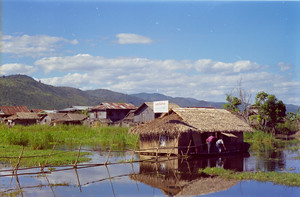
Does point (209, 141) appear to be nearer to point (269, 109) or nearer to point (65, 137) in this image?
point (65, 137)

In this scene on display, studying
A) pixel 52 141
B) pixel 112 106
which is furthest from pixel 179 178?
pixel 112 106

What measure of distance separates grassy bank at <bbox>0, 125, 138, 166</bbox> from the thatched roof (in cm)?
233

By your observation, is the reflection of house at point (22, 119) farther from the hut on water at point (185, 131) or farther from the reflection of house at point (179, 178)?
the reflection of house at point (179, 178)

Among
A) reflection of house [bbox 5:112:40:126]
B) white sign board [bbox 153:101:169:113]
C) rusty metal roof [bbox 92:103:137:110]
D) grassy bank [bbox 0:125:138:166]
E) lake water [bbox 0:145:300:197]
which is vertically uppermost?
rusty metal roof [bbox 92:103:137:110]

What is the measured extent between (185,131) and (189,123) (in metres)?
1.52

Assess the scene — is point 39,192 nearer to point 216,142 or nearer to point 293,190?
point 293,190

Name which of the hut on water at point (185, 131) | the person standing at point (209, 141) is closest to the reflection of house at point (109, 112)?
the hut on water at point (185, 131)

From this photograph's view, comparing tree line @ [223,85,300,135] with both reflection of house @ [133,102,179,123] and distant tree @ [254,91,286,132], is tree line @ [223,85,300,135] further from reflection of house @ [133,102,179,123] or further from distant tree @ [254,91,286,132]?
reflection of house @ [133,102,179,123]

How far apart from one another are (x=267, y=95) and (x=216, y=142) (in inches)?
908

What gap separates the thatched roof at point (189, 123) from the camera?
21516 mm

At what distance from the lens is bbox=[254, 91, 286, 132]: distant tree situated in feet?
141

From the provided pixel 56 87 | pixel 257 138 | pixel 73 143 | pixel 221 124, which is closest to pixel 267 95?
pixel 257 138

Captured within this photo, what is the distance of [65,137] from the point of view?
3494 cm

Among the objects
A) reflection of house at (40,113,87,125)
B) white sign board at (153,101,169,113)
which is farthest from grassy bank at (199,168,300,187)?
reflection of house at (40,113,87,125)
